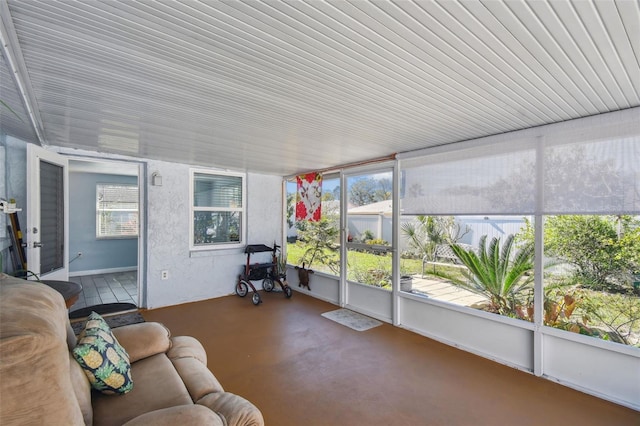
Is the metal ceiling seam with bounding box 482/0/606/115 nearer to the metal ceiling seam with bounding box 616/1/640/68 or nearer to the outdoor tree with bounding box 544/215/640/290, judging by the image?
the metal ceiling seam with bounding box 616/1/640/68

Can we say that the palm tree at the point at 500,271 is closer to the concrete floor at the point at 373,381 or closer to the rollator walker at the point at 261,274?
the concrete floor at the point at 373,381

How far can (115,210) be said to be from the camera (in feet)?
23.0

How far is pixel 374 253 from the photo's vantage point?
179 inches

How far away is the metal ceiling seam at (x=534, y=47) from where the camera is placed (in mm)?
1310

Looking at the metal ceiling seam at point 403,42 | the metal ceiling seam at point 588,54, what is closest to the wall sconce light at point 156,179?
the metal ceiling seam at point 403,42

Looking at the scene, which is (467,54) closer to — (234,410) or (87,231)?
(234,410)

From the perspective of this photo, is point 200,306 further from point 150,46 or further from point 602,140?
point 602,140

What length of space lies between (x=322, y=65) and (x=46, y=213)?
3.78 metres

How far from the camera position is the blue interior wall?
21.4ft

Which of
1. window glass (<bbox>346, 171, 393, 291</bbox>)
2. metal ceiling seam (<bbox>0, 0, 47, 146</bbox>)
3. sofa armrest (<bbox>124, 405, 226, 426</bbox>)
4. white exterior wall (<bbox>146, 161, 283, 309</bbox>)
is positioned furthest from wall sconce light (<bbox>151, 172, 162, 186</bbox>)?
sofa armrest (<bbox>124, 405, 226, 426</bbox>)

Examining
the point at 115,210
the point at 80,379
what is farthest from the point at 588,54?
the point at 115,210

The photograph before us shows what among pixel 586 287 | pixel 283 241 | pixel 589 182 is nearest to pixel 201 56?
pixel 589 182

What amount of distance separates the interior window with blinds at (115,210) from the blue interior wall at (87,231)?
95mm

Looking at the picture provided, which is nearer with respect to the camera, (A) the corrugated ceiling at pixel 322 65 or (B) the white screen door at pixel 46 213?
(A) the corrugated ceiling at pixel 322 65
